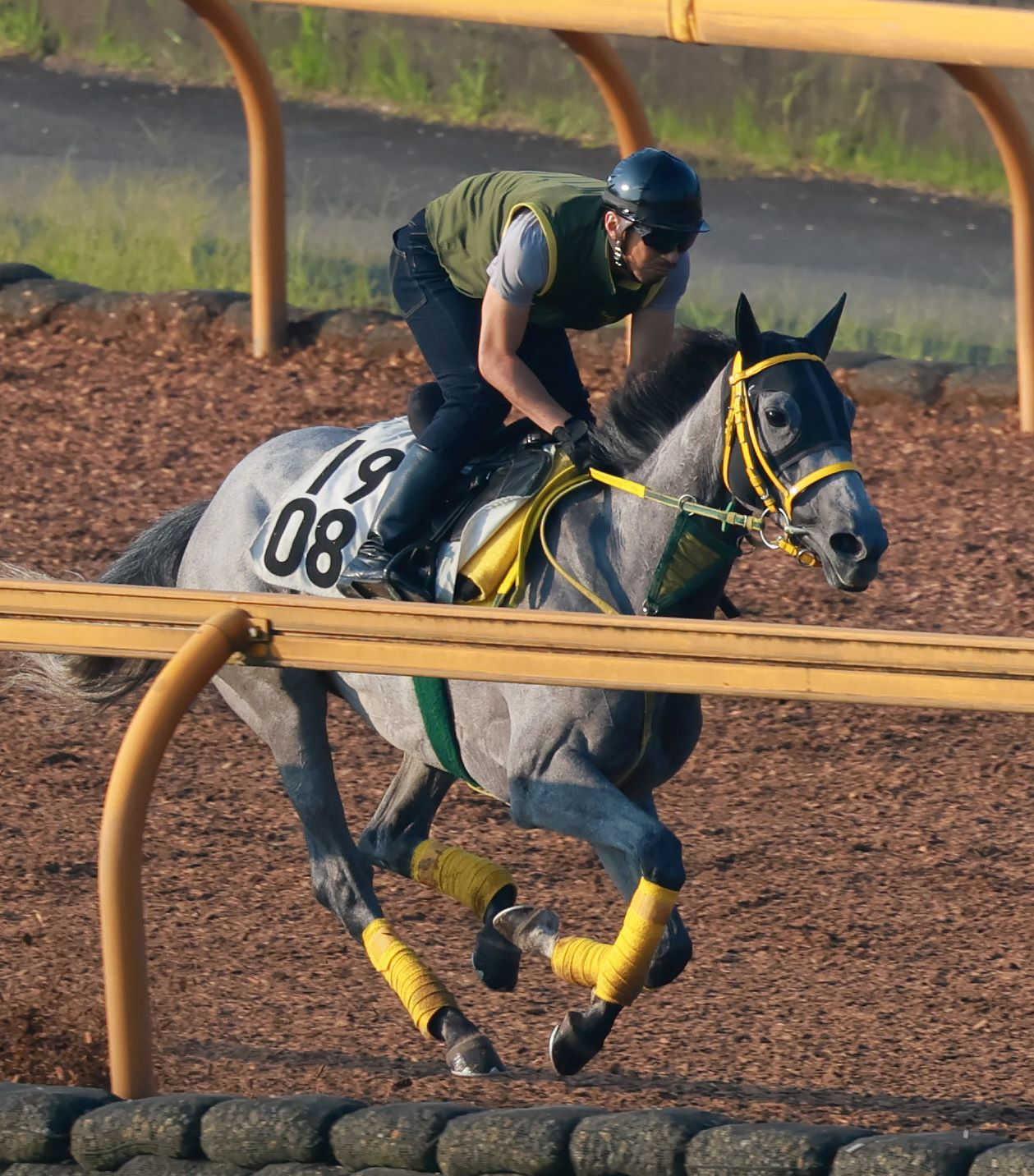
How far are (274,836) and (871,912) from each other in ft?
5.20

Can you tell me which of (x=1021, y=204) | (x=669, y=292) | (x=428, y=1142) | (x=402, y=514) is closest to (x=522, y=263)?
(x=669, y=292)

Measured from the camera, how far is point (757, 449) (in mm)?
5328

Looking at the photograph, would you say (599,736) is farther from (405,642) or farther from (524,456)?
(405,642)

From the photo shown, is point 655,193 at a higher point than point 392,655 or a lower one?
higher

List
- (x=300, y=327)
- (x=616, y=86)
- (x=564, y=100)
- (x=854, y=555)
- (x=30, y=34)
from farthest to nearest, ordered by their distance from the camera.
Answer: (x=30, y=34) < (x=564, y=100) < (x=300, y=327) < (x=616, y=86) < (x=854, y=555)

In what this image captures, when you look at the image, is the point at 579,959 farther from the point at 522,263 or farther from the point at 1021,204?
the point at 1021,204

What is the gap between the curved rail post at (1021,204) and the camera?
9.01m

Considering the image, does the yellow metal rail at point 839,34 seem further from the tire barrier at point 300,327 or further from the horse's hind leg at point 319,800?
the horse's hind leg at point 319,800

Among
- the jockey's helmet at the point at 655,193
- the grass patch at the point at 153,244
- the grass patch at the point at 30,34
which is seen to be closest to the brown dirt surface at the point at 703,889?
the jockey's helmet at the point at 655,193

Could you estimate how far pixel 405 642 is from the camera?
14.5 feet

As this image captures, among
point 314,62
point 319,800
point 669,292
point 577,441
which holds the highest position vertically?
point 669,292

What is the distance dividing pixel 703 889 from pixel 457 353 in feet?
4.96

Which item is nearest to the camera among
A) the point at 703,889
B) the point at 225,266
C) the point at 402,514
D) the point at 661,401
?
the point at 661,401

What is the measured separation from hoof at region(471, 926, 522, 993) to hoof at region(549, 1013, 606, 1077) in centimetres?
50
